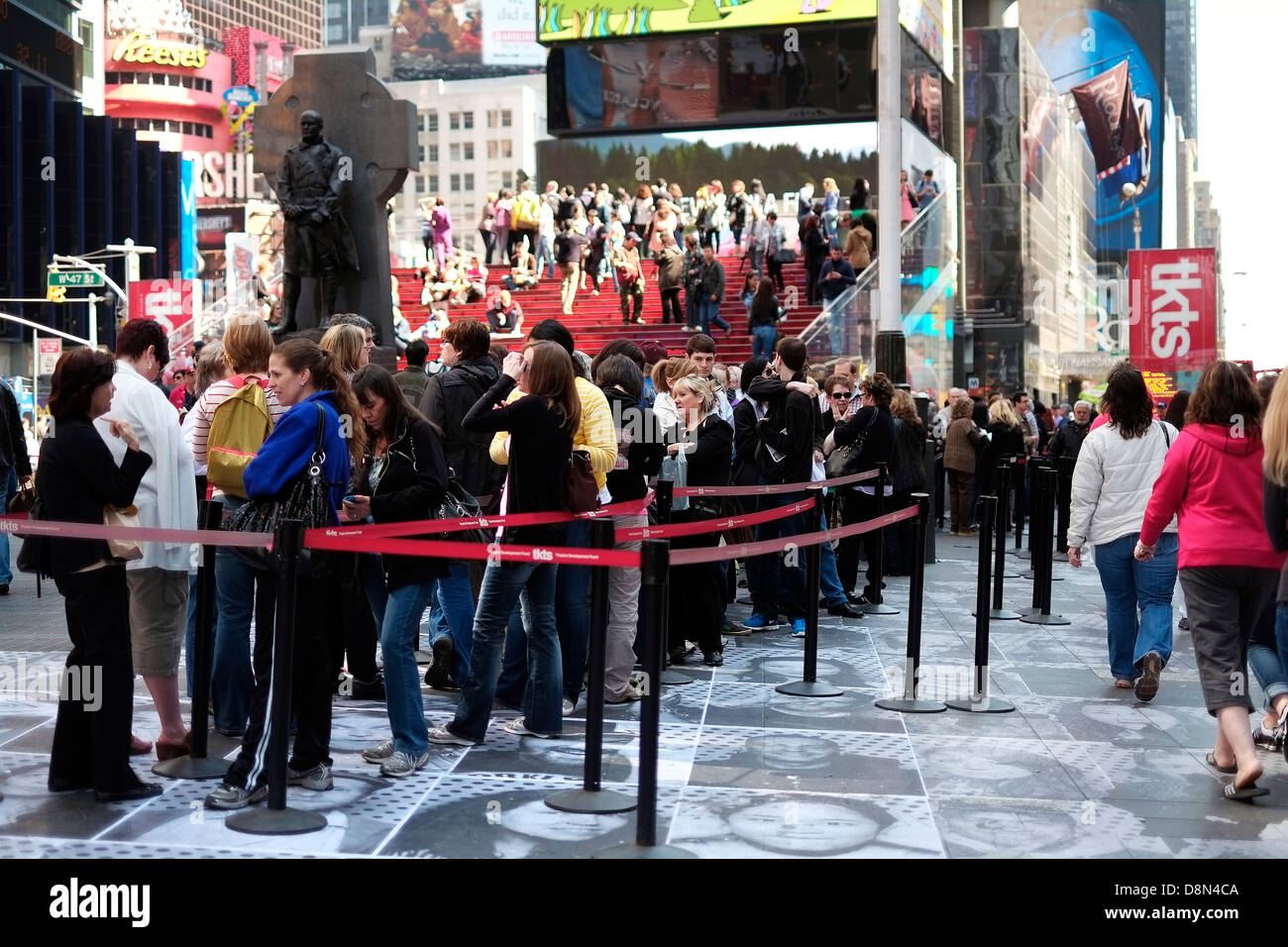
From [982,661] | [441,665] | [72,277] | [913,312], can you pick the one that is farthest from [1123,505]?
[72,277]

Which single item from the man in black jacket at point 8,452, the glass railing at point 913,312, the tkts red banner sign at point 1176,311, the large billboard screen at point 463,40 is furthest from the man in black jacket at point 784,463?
the large billboard screen at point 463,40

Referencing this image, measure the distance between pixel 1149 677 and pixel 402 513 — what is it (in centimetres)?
456

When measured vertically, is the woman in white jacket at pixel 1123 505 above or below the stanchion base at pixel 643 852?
above

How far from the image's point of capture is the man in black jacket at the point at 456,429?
8281 mm

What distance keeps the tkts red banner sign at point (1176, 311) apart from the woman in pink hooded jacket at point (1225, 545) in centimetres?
644

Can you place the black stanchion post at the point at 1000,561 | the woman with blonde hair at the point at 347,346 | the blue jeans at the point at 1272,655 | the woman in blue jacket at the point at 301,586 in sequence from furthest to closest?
1. the black stanchion post at the point at 1000,561
2. the woman with blonde hair at the point at 347,346
3. the blue jeans at the point at 1272,655
4. the woman in blue jacket at the point at 301,586

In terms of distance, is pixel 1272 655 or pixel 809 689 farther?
pixel 809 689

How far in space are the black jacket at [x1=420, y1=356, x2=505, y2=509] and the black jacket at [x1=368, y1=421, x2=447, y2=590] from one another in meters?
1.79

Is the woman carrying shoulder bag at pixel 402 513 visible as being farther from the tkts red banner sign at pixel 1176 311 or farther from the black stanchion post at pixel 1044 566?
the tkts red banner sign at pixel 1176 311

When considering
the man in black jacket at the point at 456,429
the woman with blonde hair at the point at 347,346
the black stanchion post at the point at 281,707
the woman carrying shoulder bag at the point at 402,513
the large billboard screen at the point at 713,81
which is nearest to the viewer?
the black stanchion post at the point at 281,707

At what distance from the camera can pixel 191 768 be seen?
6.63 metres

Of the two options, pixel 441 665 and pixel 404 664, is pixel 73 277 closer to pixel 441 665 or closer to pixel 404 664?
pixel 441 665

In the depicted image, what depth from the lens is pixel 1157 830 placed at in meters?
5.96

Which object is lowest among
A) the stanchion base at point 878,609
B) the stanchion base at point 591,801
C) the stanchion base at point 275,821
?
the stanchion base at point 878,609
